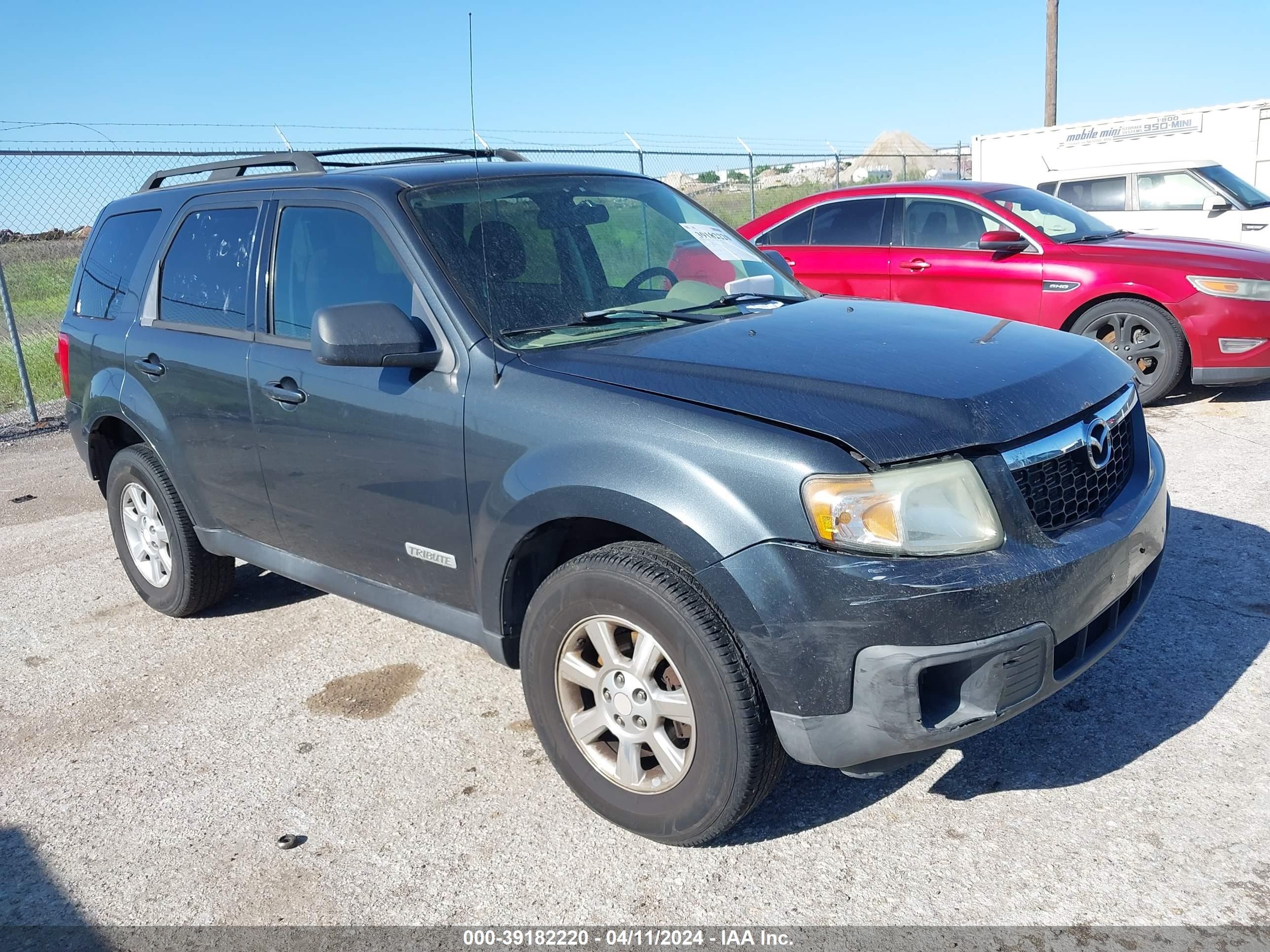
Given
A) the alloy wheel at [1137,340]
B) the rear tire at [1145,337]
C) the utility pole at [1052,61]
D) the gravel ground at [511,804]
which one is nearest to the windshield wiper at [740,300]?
the gravel ground at [511,804]

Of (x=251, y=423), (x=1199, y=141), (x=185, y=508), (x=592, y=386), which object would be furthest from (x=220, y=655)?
(x=1199, y=141)

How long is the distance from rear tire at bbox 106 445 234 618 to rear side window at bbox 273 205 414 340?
1210 millimetres

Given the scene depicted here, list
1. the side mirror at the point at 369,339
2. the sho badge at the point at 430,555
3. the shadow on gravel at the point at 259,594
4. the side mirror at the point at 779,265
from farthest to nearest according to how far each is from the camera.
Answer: the shadow on gravel at the point at 259,594, the side mirror at the point at 779,265, the sho badge at the point at 430,555, the side mirror at the point at 369,339

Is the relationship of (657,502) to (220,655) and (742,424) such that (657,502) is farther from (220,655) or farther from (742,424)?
(220,655)

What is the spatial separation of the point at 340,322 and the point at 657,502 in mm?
1111

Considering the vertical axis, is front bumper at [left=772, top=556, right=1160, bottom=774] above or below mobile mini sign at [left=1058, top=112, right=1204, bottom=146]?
below

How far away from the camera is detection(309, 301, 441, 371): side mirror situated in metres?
2.99

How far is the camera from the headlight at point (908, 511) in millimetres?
2387

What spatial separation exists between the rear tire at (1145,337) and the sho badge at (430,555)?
18.4ft

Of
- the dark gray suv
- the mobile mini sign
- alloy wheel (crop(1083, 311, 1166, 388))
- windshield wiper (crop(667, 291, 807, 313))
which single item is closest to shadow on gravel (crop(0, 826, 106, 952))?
the dark gray suv

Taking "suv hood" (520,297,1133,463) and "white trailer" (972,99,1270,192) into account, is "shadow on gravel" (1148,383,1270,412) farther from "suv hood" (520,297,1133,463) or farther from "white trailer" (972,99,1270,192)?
"white trailer" (972,99,1270,192)

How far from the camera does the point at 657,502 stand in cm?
258

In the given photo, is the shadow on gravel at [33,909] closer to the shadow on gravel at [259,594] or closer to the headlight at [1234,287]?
the shadow on gravel at [259,594]

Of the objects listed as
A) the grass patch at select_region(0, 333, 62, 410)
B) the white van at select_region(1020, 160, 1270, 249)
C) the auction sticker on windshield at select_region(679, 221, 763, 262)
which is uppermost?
the white van at select_region(1020, 160, 1270, 249)
